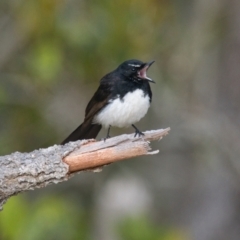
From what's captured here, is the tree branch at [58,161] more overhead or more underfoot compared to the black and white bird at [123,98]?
more underfoot

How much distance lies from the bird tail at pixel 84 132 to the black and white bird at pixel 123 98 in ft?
0.46

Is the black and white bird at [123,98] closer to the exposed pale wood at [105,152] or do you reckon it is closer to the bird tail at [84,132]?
the bird tail at [84,132]

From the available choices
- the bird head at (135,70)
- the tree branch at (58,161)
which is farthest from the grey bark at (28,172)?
the bird head at (135,70)

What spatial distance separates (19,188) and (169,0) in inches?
214

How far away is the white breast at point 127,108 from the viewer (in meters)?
6.58

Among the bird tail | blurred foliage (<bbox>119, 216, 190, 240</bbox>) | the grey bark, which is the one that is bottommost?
the grey bark

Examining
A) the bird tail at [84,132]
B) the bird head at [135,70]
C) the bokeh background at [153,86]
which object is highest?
the bokeh background at [153,86]

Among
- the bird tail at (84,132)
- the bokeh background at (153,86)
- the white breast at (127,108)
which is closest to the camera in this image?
the white breast at (127,108)

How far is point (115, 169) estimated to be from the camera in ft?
31.5

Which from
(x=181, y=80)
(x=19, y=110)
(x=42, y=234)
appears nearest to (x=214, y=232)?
(x=181, y=80)

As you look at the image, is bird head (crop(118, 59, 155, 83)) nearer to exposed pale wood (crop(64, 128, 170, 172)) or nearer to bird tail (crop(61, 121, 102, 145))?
bird tail (crop(61, 121, 102, 145))

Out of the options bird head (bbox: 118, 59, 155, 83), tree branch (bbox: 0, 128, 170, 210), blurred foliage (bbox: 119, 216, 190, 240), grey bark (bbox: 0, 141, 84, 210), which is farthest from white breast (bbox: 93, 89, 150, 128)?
grey bark (bbox: 0, 141, 84, 210)

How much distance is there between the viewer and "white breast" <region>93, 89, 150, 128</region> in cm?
658

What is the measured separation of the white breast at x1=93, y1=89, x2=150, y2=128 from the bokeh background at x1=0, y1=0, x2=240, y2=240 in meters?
1.34
